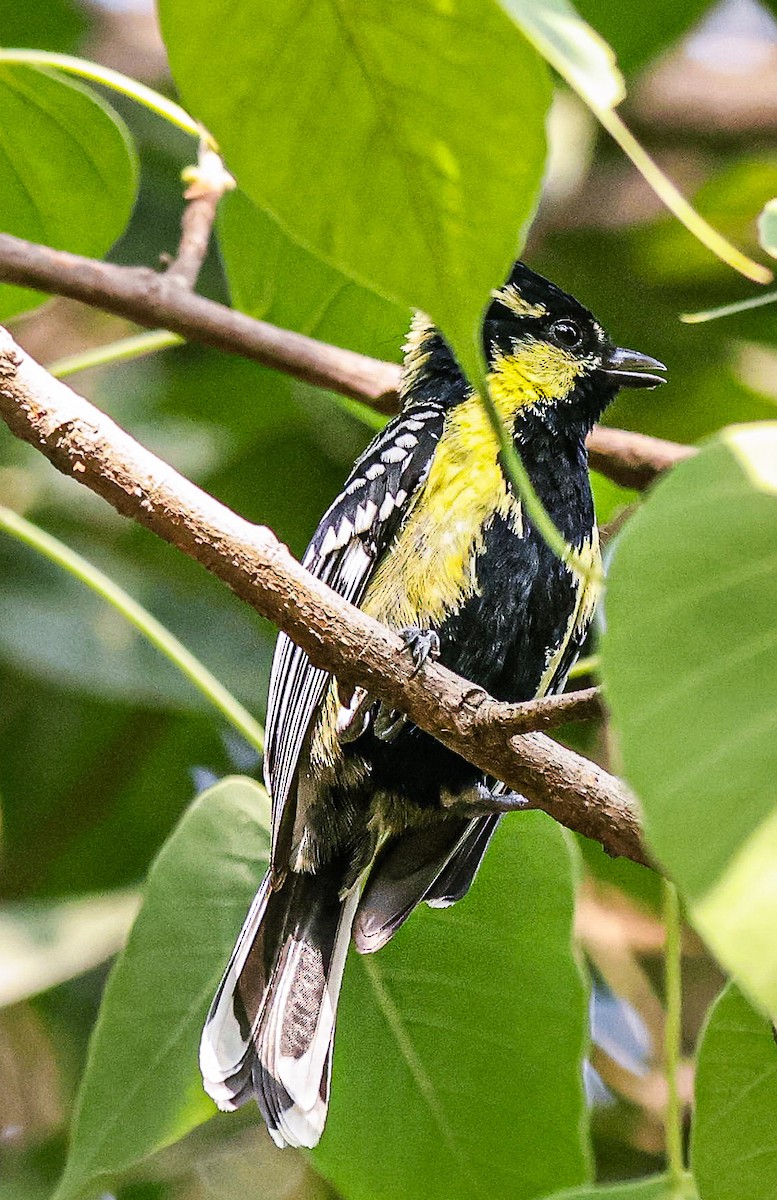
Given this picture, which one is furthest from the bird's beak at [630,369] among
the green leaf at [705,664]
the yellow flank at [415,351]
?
the green leaf at [705,664]

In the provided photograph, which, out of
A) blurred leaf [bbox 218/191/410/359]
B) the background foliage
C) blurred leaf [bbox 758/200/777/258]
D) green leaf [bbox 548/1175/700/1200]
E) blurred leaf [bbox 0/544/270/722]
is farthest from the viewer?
blurred leaf [bbox 0/544/270/722]

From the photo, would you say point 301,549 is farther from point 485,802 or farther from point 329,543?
point 485,802

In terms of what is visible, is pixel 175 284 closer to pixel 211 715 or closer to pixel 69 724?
pixel 211 715

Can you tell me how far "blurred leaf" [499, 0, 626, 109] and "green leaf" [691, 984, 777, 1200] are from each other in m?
0.98

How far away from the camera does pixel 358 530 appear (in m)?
2.25

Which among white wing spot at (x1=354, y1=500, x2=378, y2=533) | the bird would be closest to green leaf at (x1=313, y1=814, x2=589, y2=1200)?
the bird

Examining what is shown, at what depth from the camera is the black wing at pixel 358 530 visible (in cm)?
216

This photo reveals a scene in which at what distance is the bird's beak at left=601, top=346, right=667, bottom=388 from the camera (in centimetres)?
252

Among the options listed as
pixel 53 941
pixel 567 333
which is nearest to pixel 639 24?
pixel 567 333

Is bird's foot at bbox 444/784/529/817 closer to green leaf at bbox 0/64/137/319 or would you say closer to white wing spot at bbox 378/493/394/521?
white wing spot at bbox 378/493/394/521

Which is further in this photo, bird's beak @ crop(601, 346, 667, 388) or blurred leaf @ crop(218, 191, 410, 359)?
bird's beak @ crop(601, 346, 667, 388)

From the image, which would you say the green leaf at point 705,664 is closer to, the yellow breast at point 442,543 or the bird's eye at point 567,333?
the yellow breast at point 442,543

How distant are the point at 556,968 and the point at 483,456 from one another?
837 millimetres

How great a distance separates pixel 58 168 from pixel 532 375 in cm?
89
